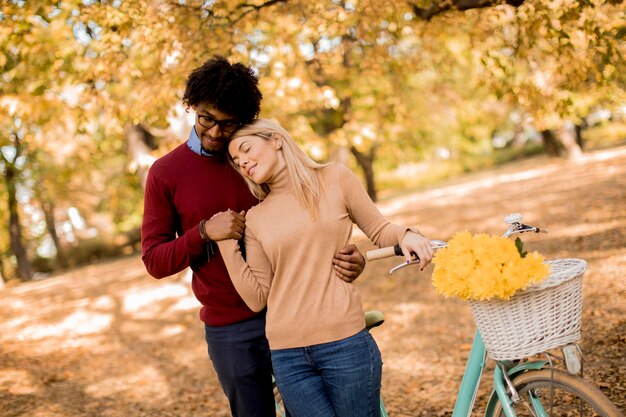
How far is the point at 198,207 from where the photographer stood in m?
2.60

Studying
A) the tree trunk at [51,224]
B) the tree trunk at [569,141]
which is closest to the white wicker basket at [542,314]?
the tree trunk at [569,141]

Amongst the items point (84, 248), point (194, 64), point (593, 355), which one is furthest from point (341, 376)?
point (84, 248)

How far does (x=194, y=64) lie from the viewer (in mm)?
5430

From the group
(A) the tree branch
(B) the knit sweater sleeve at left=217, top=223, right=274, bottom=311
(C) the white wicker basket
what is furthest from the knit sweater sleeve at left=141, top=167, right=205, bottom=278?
(A) the tree branch

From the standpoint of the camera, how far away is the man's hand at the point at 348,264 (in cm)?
229

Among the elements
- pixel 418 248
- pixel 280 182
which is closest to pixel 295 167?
pixel 280 182

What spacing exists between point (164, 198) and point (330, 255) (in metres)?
0.85

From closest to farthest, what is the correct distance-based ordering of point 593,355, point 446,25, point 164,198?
point 164,198 → point 593,355 → point 446,25

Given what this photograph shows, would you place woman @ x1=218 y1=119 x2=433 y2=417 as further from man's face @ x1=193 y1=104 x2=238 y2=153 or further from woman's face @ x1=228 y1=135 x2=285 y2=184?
man's face @ x1=193 y1=104 x2=238 y2=153

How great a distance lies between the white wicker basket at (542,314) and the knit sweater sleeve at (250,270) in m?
0.92

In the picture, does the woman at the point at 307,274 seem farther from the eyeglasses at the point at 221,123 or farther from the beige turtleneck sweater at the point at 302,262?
the eyeglasses at the point at 221,123

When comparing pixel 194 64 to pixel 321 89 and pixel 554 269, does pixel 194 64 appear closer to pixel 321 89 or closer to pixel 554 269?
pixel 321 89

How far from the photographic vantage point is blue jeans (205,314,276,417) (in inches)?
101

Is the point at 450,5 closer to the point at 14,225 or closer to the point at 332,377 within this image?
the point at 332,377
